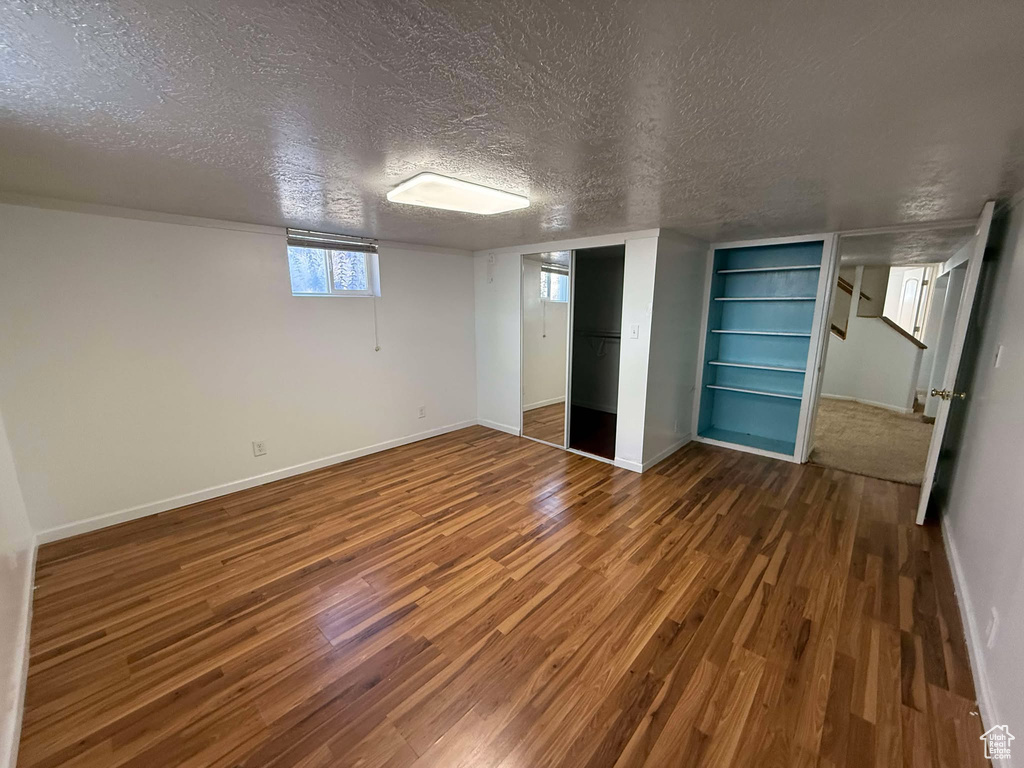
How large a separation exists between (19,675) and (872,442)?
6670mm

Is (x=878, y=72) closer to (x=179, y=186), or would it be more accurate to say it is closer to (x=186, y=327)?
(x=179, y=186)

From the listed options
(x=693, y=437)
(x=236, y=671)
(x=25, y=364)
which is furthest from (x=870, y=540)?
(x=25, y=364)

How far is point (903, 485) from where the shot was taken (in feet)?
10.9

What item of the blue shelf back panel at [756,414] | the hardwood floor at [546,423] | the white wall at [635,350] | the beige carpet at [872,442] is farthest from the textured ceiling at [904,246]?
the hardwood floor at [546,423]

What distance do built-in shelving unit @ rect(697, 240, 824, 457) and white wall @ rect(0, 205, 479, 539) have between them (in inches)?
136

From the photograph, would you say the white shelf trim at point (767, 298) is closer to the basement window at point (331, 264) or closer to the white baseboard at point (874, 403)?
the white baseboard at point (874, 403)

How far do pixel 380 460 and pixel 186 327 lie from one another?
191cm

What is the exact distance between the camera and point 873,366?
5992 mm

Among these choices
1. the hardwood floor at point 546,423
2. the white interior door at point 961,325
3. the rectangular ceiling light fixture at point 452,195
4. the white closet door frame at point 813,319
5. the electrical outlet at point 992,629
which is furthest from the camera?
the hardwood floor at point 546,423

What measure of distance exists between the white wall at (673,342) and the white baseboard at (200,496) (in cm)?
260

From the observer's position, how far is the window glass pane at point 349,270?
3.65 metres

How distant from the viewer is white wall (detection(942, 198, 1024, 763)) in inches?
54.4

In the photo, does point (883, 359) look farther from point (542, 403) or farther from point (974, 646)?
point (974, 646)

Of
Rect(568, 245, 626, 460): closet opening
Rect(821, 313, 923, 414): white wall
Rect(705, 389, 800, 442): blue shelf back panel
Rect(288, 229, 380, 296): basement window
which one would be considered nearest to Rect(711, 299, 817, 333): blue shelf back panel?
Rect(705, 389, 800, 442): blue shelf back panel
